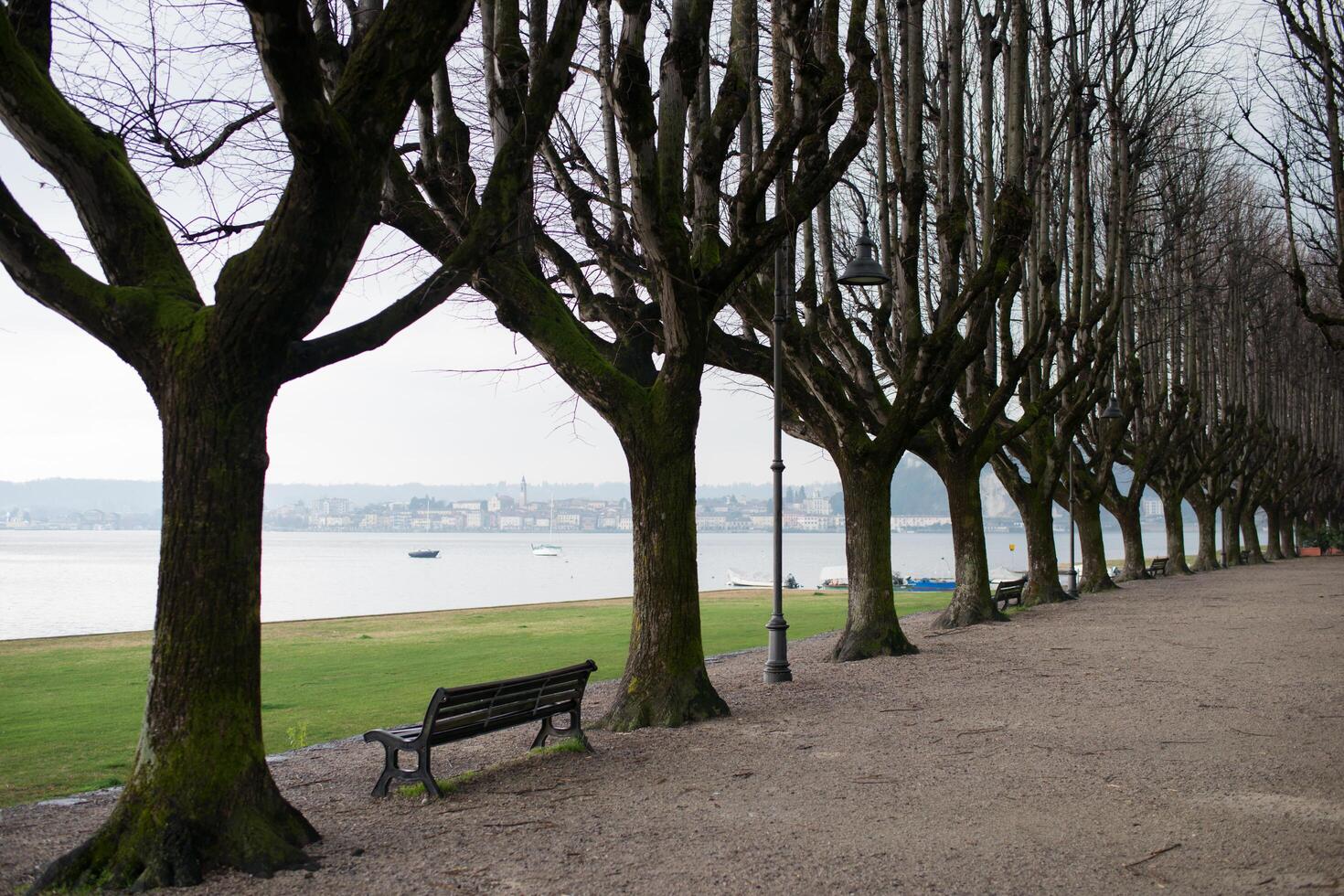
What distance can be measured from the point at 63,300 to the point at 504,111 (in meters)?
4.26

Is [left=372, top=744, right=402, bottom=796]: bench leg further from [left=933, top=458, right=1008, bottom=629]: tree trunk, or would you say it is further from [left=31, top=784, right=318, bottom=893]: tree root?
[left=933, top=458, right=1008, bottom=629]: tree trunk

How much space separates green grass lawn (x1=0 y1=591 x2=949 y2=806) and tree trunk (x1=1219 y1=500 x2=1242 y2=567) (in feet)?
59.6

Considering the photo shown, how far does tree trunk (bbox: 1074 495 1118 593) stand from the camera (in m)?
31.4

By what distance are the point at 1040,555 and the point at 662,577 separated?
63.0 ft

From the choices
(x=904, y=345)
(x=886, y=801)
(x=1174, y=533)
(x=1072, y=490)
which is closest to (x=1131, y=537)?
(x=1174, y=533)

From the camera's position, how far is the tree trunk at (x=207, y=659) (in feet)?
20.4

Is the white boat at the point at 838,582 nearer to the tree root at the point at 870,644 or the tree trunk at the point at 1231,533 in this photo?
the tree trunk at the point at 1231,533

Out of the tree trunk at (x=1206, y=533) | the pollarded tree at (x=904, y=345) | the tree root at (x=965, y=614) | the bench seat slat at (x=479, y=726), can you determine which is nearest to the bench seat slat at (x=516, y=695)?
the bench seat slat at (x=479, y=726)

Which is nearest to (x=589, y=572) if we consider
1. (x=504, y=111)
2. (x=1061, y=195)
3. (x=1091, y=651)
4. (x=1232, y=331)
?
(x=1232, y=331)

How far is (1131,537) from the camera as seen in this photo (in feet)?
125

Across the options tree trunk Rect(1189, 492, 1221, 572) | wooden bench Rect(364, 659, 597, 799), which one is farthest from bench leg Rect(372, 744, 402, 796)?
tree trunk Rect(1189, 492, 1221, 572)

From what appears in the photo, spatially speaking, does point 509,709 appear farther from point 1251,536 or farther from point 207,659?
point 1251,536

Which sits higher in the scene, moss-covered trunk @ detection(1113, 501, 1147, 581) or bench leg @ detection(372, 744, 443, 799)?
moss-covered trunk @ detection(1113, 501, 1147, 581)

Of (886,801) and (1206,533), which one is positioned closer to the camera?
(886,801)
